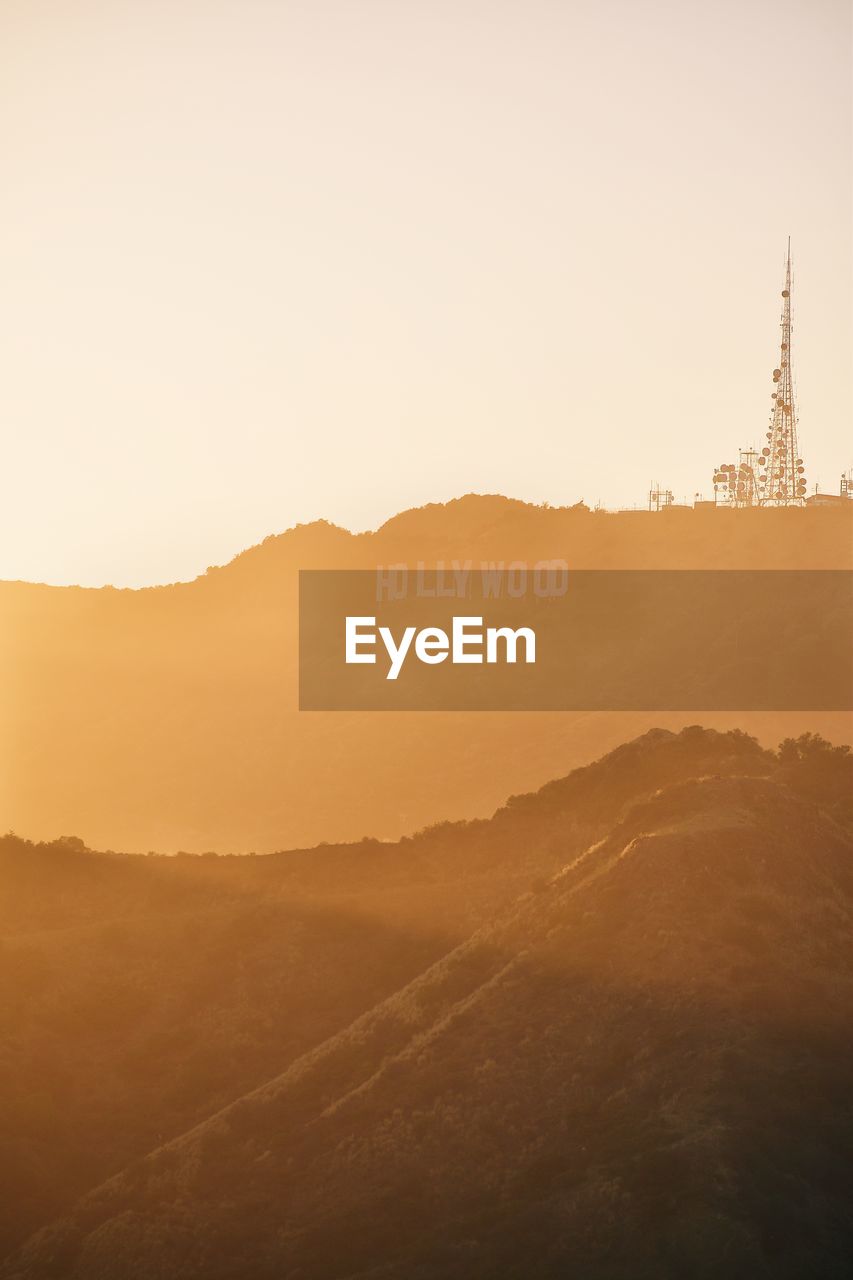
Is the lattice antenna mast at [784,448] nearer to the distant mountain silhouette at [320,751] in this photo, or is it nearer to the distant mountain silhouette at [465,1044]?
the distant mountain silhouette at [320,751]

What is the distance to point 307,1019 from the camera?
Answer: 67625mm

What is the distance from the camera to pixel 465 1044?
57438 mm

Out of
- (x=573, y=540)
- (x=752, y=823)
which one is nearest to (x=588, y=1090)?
(x=752, y=823)

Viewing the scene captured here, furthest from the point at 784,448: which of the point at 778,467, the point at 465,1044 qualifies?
the point at 465,1044

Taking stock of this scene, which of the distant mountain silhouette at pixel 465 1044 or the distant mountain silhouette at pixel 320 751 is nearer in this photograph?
the distant mountain silhouette at pixel 465 1044

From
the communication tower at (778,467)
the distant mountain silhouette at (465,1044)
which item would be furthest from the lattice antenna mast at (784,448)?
the distant mountain silhouette at (465,1044)

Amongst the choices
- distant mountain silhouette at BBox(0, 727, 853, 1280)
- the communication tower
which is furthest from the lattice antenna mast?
distant mountain silhouette at BBox(0, 727, 853, 1280)

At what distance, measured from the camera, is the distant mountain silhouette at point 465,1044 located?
47.1 metres

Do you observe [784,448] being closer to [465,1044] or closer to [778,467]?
[778,467]

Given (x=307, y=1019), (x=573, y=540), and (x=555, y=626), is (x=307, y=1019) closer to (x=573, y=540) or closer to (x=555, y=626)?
(x=555, y=626)

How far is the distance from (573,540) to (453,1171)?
15224cm

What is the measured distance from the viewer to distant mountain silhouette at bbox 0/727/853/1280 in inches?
1853

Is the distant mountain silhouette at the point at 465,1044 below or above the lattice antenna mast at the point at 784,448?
below

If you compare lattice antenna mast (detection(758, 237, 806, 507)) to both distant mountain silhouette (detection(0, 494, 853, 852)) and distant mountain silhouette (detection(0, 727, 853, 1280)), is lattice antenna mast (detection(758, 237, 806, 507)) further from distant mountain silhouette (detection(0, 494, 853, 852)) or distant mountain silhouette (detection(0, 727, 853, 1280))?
distant mountain silhouette (detection(0, 727, 853, 1280))
